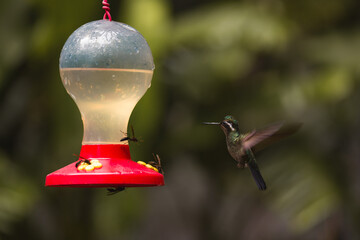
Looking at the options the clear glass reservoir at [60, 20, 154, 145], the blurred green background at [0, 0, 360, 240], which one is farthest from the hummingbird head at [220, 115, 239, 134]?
the blurred green background at [0, 0, 360, 240]

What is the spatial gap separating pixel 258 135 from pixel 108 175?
0.76m

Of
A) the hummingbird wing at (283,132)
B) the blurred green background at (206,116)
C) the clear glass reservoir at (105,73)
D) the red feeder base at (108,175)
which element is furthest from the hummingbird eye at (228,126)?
the blurred green background at (206,116)

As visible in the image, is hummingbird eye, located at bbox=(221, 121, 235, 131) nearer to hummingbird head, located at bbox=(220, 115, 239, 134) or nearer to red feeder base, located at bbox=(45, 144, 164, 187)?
hummingbird head, located at bbox=(220, 115, 239, 134)

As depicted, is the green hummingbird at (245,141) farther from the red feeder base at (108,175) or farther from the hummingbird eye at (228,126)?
the red feeder base at (108,175)

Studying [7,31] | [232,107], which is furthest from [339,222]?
[7,31]

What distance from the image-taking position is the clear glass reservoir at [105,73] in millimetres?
3652

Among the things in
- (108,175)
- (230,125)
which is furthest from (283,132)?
(108,175)

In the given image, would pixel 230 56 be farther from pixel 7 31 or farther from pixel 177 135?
pixel 7 31

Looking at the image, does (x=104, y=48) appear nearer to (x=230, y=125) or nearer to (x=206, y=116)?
(x=230, y=125)

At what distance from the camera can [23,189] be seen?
8.01 m

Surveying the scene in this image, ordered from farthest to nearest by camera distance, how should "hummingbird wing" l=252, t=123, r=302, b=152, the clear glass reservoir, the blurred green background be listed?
the blurred green background < the clear glass reservoir < "hummingbird wing" l=252, t=123, r=302, b=152

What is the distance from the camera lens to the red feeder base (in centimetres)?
337

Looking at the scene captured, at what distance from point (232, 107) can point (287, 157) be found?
4.41 feet

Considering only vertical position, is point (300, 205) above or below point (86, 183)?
below
